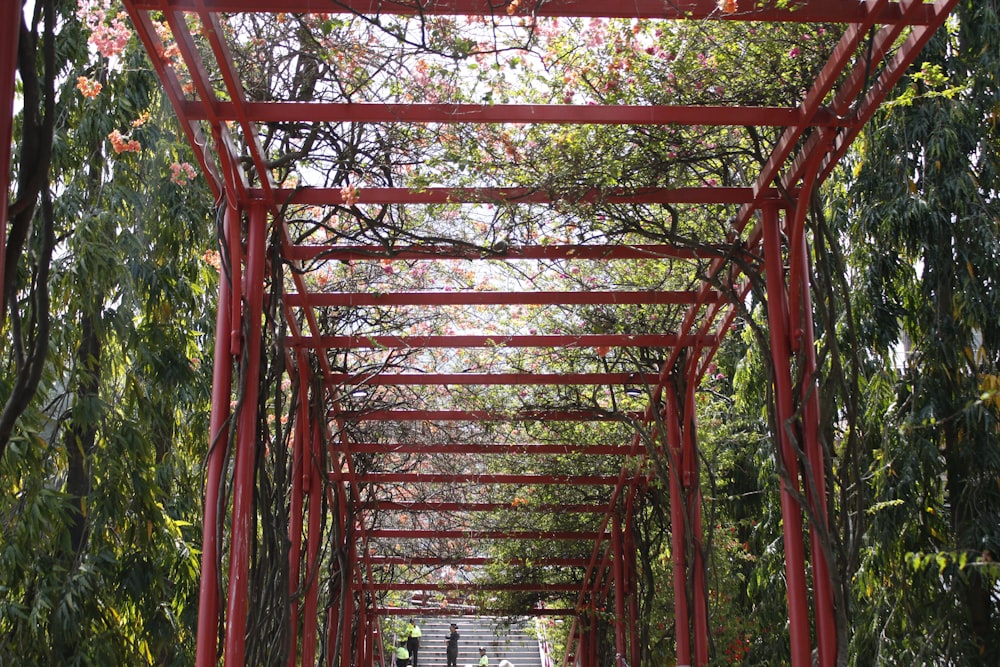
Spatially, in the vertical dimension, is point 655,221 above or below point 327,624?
above

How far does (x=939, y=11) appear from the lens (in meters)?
4.16

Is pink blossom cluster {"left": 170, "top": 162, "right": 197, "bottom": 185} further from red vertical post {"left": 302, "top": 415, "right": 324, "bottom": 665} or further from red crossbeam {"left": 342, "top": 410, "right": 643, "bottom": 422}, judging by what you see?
red crossbeam {"left": 342, "top": 410, "right": 643, "bottom": 422}

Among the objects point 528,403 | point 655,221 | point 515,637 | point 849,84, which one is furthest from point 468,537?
point 515,637

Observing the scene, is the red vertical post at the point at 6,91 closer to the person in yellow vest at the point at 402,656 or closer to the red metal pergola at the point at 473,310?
the red metal pergola at the point at 473,310

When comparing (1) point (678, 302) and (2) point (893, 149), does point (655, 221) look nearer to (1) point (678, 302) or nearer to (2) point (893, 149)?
(1) point (678, 302)

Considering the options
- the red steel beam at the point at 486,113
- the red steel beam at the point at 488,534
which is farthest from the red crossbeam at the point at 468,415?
the red steel beam at the point at 486,113

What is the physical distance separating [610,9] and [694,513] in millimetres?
4847

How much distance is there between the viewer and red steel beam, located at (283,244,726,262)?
6312 mm

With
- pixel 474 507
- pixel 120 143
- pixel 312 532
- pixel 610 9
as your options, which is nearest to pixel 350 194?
pixel 120 143

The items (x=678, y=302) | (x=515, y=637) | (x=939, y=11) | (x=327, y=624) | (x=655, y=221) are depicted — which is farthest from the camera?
(x=515, y=637)

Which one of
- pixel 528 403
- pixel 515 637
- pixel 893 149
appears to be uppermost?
pixel 893 149

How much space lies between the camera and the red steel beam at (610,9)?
13.5ft

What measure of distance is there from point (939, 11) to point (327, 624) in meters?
8.13

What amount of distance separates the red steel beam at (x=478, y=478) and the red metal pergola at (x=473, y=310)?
21 millimetres
